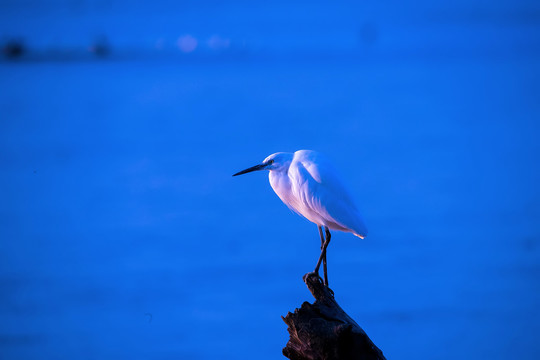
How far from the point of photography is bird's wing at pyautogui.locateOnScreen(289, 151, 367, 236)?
2938mm

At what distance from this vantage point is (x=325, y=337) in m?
2.37

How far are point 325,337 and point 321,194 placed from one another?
82 cm

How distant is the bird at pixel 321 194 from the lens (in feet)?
9.65

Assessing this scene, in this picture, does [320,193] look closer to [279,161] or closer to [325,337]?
[279,161]

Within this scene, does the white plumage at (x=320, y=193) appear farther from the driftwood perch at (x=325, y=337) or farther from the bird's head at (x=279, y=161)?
the driftwood perch at (x=325, y=337)

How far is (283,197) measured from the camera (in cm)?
324

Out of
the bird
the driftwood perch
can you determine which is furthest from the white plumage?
the driftwood perch

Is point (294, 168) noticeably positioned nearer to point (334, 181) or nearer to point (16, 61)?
point (334, 181)

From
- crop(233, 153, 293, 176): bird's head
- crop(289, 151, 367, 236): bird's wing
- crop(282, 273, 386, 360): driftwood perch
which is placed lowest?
crop(282, 273, 386, 360): driftwood perch

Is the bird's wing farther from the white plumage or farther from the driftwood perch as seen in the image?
the driftwood perch

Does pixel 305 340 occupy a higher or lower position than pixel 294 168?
lower

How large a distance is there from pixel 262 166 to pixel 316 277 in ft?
2.43

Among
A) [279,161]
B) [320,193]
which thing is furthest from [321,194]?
[279,161]

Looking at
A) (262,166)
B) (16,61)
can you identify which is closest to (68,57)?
(16,61)
